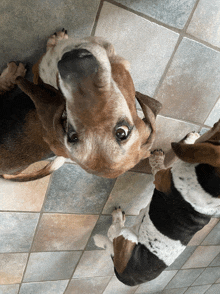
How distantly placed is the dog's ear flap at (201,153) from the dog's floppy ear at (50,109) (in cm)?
99

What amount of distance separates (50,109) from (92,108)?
0.29 m

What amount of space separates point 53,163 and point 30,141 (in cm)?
47

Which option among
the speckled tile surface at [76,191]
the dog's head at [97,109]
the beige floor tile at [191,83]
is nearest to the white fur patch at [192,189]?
the beige floor tile at [191,83]

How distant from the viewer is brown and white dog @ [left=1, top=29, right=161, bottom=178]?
2.82 ft

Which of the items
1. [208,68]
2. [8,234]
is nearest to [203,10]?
[208,68]

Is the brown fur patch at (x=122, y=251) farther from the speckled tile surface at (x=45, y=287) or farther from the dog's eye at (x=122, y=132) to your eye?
the dog's eye at (x=122, y=132)

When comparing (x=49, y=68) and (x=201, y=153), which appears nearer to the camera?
(x=49, y=68)

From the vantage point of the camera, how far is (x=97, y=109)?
3.10ft

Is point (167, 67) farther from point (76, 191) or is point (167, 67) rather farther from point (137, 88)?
point (76, 191)

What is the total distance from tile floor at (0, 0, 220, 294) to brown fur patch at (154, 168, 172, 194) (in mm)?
337

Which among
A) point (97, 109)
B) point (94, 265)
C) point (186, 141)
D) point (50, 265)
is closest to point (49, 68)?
point (97, 109)

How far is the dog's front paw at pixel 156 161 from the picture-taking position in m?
2.21

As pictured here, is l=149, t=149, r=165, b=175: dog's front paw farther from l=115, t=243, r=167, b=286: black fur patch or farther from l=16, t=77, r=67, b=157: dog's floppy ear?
l=16, t=77, r=67, b=157: dog's floppy ear

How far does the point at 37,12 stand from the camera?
133cm
